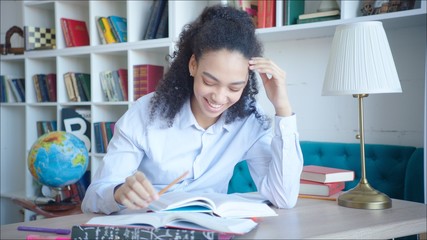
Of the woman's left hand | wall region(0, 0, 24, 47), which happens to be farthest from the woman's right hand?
wall region(0, 0, 24, 47)

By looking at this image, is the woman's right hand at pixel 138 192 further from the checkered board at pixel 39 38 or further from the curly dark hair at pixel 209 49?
the checkered board at pixel 39 38

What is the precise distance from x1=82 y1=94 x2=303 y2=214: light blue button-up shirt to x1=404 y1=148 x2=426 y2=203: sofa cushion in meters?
1.04

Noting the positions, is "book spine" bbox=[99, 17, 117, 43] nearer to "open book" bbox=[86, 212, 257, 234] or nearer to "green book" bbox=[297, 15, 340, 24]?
"green book" bbox=[297, 15, 340, 24]

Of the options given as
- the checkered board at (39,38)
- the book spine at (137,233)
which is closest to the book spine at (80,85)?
the checkered board at (39,38)

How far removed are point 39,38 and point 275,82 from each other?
3.12m

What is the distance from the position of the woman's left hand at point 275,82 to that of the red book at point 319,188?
1.13 ft

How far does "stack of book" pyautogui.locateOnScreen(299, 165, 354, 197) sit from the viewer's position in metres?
1.91

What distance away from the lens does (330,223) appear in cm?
146

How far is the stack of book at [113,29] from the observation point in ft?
12.5

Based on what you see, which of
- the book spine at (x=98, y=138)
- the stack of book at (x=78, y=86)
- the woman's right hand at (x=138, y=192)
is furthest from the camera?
the stack of book at (x=78, y=86)

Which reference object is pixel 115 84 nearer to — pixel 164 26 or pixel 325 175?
pixel 164 26

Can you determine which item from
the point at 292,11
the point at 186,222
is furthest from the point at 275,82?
the point at 292,11

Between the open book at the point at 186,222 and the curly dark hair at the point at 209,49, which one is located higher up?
the curly dark hair at the point at 209,49

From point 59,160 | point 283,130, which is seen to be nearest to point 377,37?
point 283,130
